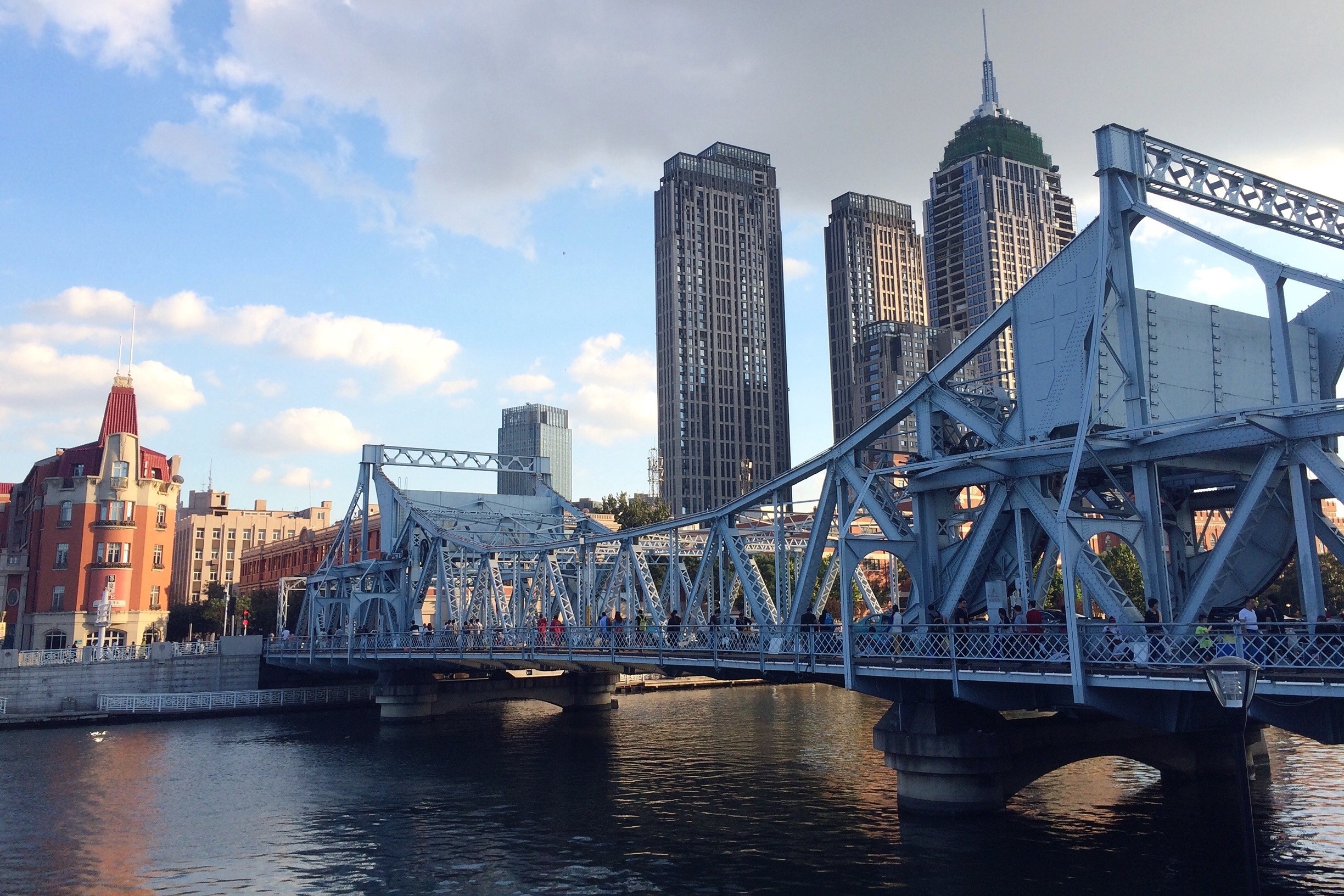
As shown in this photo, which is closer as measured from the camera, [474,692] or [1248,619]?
[1248,619]

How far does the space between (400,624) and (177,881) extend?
43.9 m

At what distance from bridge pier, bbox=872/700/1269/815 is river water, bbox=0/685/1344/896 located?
39.9 inches

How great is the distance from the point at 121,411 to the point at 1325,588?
10406 centimetres

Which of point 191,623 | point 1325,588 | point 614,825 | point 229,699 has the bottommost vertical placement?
point 614,825

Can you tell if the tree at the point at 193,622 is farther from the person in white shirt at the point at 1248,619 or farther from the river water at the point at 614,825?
the person in white shirt at the point at 1248,619

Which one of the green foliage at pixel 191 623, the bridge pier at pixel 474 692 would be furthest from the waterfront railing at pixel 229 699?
the green foliage at pixel 191 623

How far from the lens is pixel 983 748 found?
33469mm

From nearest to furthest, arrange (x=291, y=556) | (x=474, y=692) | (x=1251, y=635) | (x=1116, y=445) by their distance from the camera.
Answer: (x=1251, y=635), (x=1116, y=445), (x=474, y=692), (x=291, y=556)

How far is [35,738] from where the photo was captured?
6284 centimetres

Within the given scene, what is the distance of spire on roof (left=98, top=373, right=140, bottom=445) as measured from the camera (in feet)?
337

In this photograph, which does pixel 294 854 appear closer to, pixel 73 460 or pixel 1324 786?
pixel 1324 786

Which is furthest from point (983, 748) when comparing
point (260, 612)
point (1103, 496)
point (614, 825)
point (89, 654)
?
point (260, 612)

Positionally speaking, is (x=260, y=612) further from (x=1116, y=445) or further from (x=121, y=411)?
(x=1116, y=445)

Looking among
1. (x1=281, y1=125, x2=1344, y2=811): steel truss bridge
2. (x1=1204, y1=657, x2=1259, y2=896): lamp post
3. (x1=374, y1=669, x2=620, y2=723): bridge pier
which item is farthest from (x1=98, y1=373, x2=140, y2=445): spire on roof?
(x1=1204, y1=657, x2=1259, y2=896): lamp post
